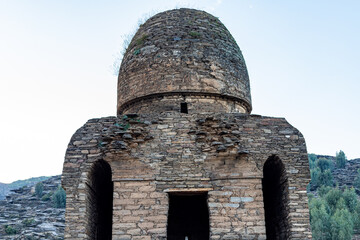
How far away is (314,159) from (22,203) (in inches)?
1598

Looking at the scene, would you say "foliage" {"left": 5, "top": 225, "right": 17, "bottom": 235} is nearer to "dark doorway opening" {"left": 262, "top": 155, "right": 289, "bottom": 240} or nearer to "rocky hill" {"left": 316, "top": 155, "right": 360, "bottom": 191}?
"dark doorway opening" {"left": 262, "top": 155, "right": 289, "bottom": 240}

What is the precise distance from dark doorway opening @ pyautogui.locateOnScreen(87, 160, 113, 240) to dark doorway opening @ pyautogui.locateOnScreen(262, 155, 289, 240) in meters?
3.11

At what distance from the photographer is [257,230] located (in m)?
6.47

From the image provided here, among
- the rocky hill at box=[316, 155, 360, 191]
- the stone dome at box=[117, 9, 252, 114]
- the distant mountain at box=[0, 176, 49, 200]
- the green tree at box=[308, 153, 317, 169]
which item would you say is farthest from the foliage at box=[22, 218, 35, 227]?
the distant mountain at box=[0, 176, 49, 200]

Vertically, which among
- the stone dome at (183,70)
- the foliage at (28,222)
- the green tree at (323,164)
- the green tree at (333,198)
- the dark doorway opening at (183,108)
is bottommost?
the foliage at (28,222)

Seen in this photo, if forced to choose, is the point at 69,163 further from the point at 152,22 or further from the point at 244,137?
the point at 152,22

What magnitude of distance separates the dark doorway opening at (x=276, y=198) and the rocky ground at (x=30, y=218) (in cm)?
1983

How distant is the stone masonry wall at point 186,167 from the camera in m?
6.52

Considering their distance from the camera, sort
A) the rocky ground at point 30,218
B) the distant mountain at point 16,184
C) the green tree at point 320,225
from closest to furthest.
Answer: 1. the rocky ground at point 30,218
2. the green tree at point 320,225
3. the distant mountain at point 16,184

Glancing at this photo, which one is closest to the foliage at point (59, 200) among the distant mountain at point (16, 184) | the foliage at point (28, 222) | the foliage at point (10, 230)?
the foliage at point (28, 222)

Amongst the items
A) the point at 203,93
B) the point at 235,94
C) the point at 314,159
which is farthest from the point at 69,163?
the point at 314,159

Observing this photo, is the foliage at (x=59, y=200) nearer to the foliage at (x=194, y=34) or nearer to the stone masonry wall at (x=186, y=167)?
the foliage at (x=194, y=34)

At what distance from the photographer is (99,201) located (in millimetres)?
7926

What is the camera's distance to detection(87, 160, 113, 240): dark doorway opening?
7125 mm
